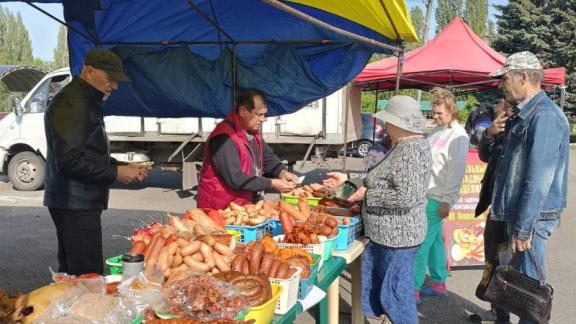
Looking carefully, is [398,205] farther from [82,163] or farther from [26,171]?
[26,171]

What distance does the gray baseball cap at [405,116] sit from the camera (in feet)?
11.2

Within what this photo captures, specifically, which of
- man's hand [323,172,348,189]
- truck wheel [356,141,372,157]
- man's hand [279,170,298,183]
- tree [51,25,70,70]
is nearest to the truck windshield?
man's hand [279,170,298,183]

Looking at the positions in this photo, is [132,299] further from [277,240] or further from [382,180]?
[382,180]

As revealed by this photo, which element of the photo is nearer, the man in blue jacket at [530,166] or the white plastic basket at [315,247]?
the white plastic basket at [315,247]

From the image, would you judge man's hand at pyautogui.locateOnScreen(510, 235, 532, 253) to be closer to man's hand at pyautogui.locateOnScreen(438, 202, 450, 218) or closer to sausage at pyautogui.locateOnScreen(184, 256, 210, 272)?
man's hand at pyautogui.locateOnScreen(438, 202, 450, 218)

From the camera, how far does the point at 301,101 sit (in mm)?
5305

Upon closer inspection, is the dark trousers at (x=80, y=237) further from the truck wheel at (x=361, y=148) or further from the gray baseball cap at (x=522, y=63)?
the truck wheel at (x=361, y=148)

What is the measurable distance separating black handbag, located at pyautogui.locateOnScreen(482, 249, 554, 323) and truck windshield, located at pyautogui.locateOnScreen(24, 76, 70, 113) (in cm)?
940

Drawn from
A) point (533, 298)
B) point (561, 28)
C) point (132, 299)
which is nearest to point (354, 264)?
point (533, 298)

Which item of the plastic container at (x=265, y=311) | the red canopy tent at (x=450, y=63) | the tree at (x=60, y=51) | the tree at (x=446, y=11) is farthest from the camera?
the tree at (x=60, y=51)

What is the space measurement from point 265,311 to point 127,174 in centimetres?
157

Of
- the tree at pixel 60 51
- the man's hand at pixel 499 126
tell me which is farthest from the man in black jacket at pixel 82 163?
the tree at pixel 60 51

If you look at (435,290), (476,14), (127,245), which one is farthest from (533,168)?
(476,14)

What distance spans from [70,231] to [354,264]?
2.10m
